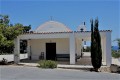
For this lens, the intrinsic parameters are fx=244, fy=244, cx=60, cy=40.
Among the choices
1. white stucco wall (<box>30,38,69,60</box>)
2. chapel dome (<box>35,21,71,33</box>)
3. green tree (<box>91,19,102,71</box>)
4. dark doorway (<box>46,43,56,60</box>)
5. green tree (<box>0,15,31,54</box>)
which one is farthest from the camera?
chapel dome (<box>35,21,71,33</box>)

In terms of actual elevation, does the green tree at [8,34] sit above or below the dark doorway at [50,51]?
above

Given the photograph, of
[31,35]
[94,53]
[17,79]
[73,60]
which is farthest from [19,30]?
[17,79]

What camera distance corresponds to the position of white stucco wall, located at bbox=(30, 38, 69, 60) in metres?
28.4

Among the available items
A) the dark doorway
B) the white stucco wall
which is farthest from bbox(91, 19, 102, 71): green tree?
the dark doorway

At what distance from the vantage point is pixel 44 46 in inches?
1133

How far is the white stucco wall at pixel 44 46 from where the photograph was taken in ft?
93.2

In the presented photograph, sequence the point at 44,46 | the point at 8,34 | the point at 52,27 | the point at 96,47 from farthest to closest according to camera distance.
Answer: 1. the point at 52,27
2. the point at 44,46
3. the point at 8,34
4. the point at 96,47

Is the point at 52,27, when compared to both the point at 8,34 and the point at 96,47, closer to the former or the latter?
the point at 8,34

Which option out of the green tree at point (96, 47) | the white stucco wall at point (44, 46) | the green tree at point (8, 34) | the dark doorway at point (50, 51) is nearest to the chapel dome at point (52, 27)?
the white stucco wall at point (44, 46)

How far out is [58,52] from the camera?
28.5 meters

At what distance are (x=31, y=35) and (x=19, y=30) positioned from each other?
145 centimetres

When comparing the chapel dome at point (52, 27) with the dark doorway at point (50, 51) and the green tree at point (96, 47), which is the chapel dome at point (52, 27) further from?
the green tree at point (96, 47)

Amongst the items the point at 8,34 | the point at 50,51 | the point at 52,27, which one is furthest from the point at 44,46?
the point at 8,34

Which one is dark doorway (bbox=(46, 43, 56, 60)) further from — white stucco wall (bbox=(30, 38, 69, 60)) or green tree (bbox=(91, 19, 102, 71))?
green tree (bbox=(91, 19, 102, 71))
